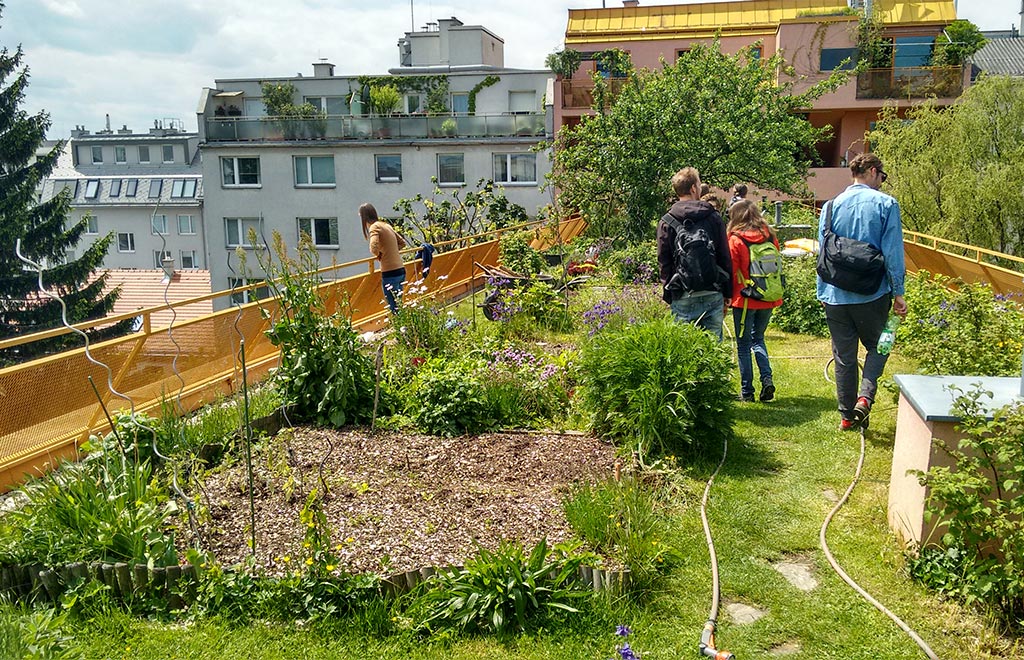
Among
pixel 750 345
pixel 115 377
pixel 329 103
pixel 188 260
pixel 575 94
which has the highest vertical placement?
pixel 329 103

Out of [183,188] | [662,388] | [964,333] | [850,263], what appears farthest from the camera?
[183,188]

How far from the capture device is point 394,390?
275 inches

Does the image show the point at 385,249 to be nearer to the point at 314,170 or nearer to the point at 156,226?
the point at 314,170

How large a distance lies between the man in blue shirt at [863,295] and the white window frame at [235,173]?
32878 mm

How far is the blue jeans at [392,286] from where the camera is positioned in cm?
954

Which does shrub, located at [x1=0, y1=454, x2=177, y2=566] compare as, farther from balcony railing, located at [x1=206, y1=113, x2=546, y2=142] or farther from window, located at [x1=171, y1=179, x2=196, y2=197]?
window, located at [x1=171, y1=179, x2=196, y2=197]

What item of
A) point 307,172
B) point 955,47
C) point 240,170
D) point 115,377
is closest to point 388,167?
point 307,172

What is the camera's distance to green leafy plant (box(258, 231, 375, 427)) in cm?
659

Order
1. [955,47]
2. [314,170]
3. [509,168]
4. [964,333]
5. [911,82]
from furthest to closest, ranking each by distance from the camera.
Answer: [314,170], [509,168], [911,82], [955,47], [964,333]

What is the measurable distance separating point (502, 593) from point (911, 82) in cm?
3086

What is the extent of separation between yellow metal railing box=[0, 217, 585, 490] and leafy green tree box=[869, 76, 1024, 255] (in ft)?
56.8

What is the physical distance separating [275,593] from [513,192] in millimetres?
30372

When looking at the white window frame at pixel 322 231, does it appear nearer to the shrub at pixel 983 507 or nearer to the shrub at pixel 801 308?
the shrub at pixel 801 308

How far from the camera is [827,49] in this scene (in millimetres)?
30266
